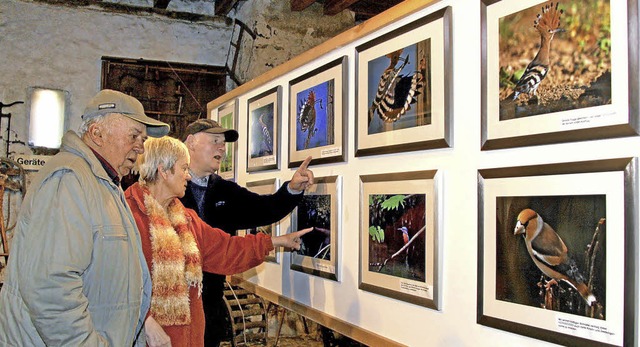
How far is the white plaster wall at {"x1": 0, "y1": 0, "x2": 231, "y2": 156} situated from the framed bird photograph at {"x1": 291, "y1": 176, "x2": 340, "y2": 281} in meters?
5.05

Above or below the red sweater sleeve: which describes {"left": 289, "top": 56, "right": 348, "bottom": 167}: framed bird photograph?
above

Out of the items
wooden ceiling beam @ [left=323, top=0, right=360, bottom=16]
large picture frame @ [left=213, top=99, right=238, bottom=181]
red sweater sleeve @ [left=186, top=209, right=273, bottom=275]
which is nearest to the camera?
red sweater sleeve @ [left=186, top=209, right=273, bottom=275]

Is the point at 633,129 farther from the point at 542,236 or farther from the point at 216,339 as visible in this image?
the point at 216,339

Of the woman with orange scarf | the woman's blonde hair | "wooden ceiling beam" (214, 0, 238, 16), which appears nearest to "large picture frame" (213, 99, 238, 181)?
the woman with orange scarf

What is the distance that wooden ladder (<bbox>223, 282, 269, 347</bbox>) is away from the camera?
441cm

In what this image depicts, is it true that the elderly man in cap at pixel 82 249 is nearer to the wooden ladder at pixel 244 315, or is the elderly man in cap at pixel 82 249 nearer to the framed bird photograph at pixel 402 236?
the framed bird photograph at pixel 402 236

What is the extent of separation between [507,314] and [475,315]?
5.5 inches

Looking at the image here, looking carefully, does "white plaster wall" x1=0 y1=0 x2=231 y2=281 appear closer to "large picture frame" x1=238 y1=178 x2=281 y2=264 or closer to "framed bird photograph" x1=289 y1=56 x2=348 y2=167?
"large picture frame" x1=238 y1=178 x2=281 y2=264

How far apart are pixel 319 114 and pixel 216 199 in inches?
30.8

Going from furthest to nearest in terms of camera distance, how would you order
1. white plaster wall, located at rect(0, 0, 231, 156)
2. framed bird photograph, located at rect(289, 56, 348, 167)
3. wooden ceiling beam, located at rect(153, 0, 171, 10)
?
wooden ceiling beam, located at rect(153, 0, 171, 10) → white plaster wall, located at rect(0, 0, 231, 156) → framed bird photograph, located at rect(289, 56, 348, 167)

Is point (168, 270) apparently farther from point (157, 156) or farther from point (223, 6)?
point (223, 6)

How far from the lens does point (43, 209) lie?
171 cm

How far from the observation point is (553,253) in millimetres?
1612

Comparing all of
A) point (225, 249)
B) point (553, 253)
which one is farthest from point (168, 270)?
point (553, 253)
